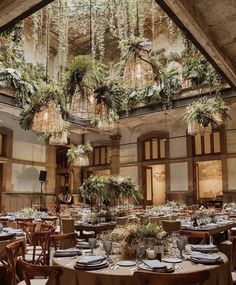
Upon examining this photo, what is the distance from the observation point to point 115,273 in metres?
2.42

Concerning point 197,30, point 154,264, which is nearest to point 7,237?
point 154,264

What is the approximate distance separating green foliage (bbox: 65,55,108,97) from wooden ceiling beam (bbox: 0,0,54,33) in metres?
2.98

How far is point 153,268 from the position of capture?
8.06ft

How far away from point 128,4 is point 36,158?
26.4ft

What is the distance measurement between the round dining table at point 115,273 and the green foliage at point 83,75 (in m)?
3.91

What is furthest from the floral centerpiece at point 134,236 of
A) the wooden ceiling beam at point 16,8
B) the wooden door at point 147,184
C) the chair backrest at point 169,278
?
the wooden door at point 147,184

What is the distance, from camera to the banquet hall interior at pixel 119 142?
9.47 feet

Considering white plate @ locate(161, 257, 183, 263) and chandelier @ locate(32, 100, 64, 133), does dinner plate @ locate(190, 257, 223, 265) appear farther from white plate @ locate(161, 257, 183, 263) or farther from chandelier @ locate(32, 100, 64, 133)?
chandelier @ locate(32, 100, 64, 133)

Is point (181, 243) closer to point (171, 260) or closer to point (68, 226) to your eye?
point (171, 260)

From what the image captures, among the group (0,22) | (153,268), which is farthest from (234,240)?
(0,22)

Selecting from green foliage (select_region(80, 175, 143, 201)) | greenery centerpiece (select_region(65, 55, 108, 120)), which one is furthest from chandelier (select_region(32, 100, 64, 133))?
green foliage (select_region(80, 175, 143, 201))

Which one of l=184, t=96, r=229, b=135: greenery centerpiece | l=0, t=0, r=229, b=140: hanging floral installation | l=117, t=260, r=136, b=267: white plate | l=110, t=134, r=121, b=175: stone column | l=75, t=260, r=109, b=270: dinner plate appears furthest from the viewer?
l=110, t=134, r=121, b=175: stone column

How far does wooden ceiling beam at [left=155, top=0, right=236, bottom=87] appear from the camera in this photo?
295 centimetres

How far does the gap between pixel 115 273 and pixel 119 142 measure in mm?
13627
